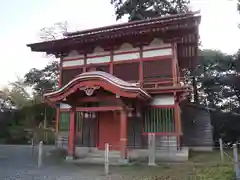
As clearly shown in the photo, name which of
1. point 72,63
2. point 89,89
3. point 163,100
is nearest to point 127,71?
point 163,100

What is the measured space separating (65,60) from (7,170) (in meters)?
7.79

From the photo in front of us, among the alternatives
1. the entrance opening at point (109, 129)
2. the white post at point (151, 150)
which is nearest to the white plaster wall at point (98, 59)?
the entrance opening at point (109, 129)

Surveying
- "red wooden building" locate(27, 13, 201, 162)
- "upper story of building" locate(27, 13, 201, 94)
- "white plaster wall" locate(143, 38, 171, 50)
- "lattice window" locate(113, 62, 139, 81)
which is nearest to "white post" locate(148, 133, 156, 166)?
"red wooden building" locate(27, 13, 201, 162)

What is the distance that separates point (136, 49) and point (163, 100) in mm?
3274

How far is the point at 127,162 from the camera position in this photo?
10438 mm

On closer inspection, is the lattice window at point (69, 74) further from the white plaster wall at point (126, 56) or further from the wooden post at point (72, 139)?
the wooden post at point (72, 139)

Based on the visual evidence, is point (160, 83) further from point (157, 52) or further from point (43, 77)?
point (43, 77)

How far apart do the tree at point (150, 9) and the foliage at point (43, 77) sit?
11804 mm

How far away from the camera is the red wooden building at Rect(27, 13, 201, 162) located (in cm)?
1131

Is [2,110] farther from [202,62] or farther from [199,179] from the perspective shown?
[199,179]

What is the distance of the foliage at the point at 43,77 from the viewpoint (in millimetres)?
30578

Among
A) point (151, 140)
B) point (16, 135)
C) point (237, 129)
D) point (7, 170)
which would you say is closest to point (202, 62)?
point (237, 129)

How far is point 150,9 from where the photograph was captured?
961 inches

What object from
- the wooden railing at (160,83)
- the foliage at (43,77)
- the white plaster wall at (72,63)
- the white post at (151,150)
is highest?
the foliage at (43,77)
